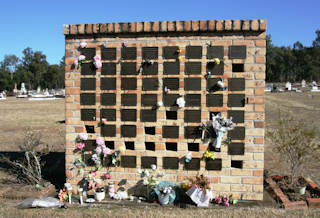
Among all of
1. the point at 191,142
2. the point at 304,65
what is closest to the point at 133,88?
the point at 191,142

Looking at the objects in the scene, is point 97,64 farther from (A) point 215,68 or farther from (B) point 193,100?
(A) point 215,68

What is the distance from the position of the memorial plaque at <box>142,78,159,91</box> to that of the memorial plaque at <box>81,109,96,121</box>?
0.91 meters

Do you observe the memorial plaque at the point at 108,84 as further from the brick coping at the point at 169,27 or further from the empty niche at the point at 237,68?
the empty niche at the point at 237,68

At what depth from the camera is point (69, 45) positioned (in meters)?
4.24

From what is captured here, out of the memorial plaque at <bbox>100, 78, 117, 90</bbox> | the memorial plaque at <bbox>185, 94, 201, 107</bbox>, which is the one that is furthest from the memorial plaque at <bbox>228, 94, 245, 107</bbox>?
the memorial plaque at <bbox>100, 78, 117, 90</bbox>

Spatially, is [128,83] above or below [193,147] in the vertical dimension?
above

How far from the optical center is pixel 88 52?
→ 166 inches

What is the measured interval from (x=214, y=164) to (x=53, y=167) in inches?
140

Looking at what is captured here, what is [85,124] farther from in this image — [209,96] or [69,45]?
[209,96]

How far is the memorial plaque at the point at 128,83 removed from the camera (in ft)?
13.6

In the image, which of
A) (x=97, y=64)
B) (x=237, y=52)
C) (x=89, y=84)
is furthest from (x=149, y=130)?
(x=237, y=52)

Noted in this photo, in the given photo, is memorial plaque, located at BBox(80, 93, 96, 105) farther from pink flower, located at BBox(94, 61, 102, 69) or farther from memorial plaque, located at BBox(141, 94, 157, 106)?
memorial plaque, located at BBox(141, 94, 157, 106)

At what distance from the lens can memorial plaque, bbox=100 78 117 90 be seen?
419 cm

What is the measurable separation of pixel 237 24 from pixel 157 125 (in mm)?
1913
